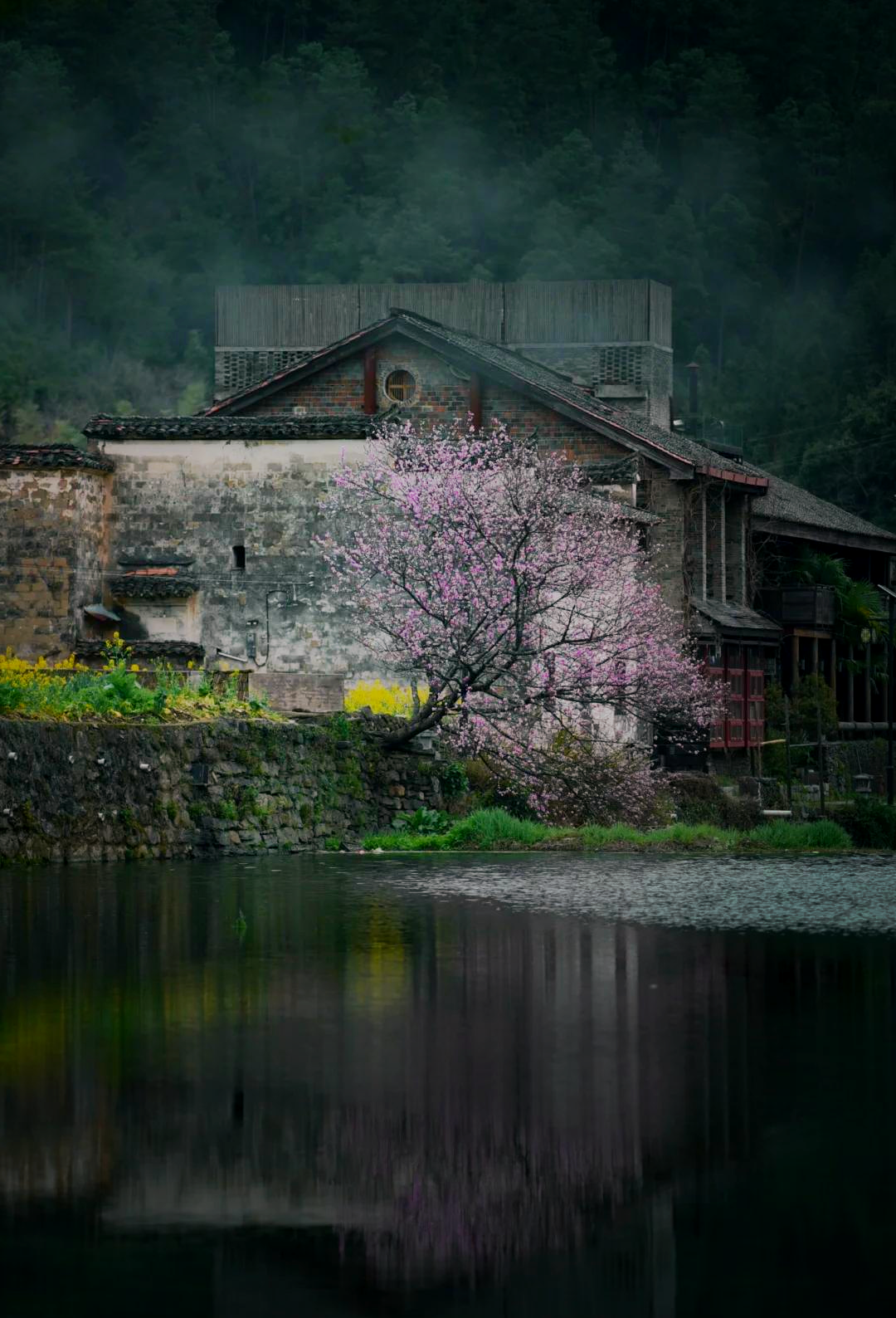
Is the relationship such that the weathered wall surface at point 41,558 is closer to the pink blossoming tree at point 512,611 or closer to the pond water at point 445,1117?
the pink blossoming tree at point 512,611

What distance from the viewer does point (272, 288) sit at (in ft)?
202

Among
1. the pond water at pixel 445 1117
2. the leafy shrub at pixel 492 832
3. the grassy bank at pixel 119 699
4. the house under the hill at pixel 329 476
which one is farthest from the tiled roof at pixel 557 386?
the pond water at pixel 445 1117

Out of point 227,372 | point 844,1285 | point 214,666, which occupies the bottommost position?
point 844,1285

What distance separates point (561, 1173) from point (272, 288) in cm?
5511

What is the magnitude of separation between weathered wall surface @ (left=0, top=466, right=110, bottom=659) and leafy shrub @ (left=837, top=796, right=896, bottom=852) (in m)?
13.8

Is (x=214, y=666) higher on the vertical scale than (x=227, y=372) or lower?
lower

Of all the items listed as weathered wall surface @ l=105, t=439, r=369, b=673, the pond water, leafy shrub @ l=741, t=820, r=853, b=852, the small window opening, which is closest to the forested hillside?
A: the small window opening

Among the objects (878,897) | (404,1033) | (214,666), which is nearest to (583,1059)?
(404,1033)

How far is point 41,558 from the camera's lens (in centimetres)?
3731

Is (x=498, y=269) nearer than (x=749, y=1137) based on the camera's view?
No

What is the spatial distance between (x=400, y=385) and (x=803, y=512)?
16101 mm

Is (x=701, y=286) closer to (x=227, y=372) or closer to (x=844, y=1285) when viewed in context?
(x=227, y=372)

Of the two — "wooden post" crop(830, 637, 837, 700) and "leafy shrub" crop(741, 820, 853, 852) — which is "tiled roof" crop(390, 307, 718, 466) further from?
"leafy shrub" crop(741, 820, 853, 852)

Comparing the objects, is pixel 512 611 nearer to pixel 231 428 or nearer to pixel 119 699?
pixel 119 699
